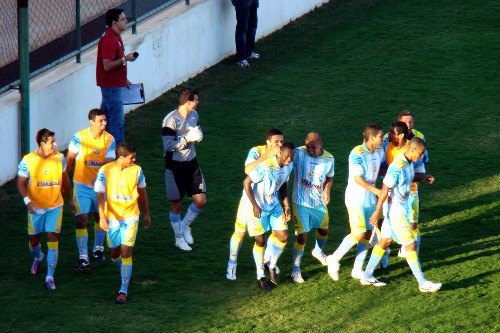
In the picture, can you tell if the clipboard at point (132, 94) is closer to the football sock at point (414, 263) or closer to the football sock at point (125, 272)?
the football sock at point (125, 272)

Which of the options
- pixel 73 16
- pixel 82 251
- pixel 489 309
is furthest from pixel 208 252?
pixel 73 16

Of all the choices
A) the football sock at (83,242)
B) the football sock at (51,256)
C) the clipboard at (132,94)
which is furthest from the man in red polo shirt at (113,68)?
the football sock at (51,256)

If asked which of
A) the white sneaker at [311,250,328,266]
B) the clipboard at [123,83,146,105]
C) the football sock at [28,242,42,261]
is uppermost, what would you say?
the clipboard at [123,83,146,105]

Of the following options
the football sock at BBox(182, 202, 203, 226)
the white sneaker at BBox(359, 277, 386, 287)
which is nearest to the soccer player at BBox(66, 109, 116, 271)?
the football sock at BBox(182, 202, 203, 226)

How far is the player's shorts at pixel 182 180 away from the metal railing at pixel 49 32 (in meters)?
3.05

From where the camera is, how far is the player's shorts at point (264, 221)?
10.8 m

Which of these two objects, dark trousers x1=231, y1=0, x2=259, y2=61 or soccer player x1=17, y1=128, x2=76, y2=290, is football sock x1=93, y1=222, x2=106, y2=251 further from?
dark trousers x1=231, y1=0, x2=259, y2=61

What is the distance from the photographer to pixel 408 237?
10.7 metres

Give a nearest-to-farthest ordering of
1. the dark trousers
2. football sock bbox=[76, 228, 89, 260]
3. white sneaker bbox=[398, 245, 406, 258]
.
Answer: football sock bbox=[76, 228, 89, 260] < white sneaker bbox=[398, 245, 406, 258] < the dark trousers

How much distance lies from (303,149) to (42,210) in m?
2.68

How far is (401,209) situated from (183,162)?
2519 millimetres

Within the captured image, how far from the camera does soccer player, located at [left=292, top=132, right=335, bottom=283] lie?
11.0m

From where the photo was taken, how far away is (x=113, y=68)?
1355cm

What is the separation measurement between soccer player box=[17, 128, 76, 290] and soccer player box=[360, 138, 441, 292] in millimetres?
3120
